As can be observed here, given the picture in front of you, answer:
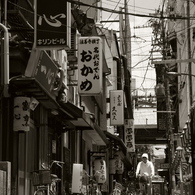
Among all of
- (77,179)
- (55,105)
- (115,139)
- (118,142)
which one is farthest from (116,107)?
(55,105)

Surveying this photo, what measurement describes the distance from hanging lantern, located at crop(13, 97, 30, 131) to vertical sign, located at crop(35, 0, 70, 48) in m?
1.74

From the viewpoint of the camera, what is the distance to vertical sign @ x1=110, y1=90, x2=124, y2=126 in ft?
A: 111

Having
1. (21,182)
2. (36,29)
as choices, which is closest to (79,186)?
(21,182)

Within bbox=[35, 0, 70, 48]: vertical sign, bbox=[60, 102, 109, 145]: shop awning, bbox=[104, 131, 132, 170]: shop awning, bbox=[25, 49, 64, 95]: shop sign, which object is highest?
bbox=[35, 0, 70, 48]: vertical sign

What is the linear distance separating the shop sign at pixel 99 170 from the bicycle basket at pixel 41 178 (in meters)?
11.5

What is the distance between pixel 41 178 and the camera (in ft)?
50.0

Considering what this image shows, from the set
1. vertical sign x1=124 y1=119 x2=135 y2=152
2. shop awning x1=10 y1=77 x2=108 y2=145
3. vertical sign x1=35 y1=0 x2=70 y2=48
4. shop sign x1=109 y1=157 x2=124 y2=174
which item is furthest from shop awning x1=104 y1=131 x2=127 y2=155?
vertical sign x1=35 y1=0 x2=70 y2=48

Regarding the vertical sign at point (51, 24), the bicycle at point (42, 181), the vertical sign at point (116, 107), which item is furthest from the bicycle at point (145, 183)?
the vertical sign at point (51, 24)

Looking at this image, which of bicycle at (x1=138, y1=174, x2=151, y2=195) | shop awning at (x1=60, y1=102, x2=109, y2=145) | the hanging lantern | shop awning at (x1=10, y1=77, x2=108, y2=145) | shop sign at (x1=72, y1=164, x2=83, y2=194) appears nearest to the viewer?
shop awning at (x1=10, y1=77, x2=108, y2=145)

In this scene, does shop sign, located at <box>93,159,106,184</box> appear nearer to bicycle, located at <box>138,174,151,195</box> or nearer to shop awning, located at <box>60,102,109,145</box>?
shop awning, located at <box>60,102,109,145</box>

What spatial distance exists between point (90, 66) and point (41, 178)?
24.7ft

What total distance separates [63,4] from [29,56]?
6.57ft

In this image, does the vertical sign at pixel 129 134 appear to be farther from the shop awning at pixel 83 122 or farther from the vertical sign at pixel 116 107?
the shop awning at pixel 83 122

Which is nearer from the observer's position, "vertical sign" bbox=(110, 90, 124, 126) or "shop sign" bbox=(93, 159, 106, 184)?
"shop sign" bbox=(93, 159, 106, 184)
